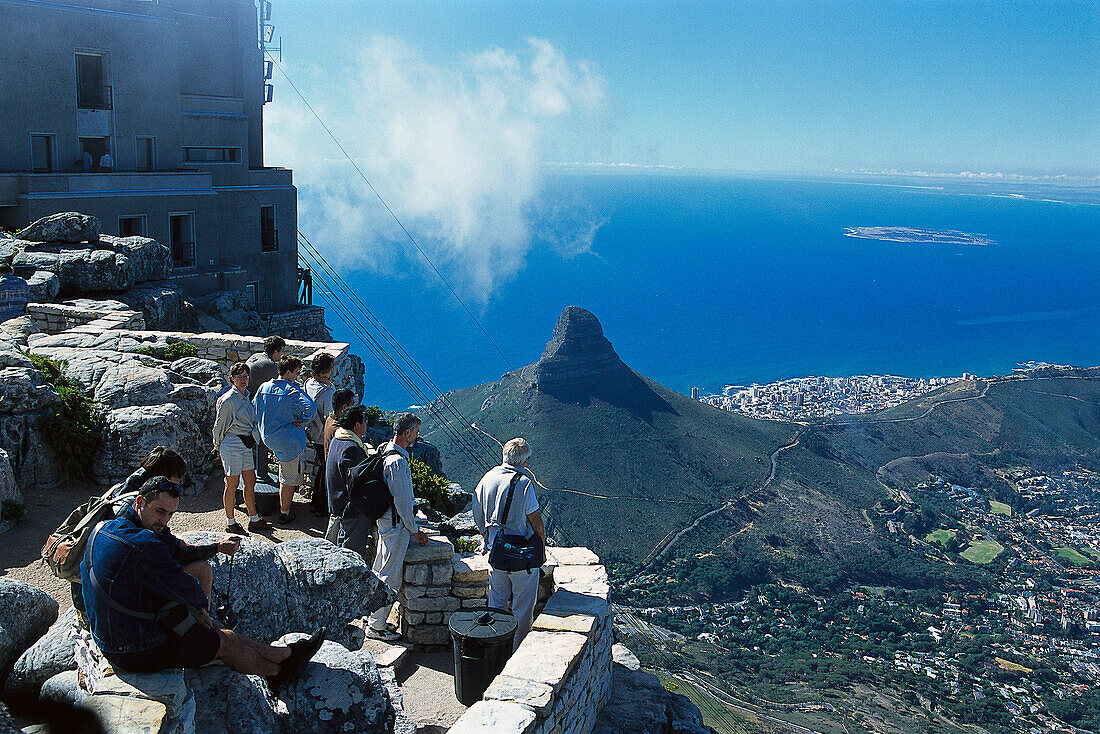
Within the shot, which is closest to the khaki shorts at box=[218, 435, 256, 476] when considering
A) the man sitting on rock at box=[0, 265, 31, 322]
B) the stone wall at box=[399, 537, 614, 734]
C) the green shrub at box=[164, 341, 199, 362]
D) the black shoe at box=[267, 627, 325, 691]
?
the stone wall at box=[399, 537, 614, 734]

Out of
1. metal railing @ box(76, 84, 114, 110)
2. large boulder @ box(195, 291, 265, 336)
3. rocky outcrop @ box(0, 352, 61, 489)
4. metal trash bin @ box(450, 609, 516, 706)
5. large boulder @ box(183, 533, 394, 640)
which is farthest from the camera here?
metal railing @ box(76, 84, 114, 110)

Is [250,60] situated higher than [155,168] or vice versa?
[250,60]

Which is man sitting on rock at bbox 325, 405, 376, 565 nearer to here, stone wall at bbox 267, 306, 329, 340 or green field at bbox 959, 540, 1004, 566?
stone wall at bbox 267, 306, 329, 340

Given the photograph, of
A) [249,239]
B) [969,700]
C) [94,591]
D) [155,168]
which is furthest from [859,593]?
[94,591]

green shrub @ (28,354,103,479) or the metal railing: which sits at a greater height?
the metal railing

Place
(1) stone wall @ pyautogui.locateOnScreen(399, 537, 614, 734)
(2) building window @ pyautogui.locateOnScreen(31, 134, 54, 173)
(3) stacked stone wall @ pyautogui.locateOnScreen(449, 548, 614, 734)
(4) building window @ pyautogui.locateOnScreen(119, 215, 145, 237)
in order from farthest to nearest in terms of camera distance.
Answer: (4) building window @ pyautogui.locateOnScreen(119, 215, 145, 237) → (2) building window @ pyautogui.locateOnScreen(31, 134, 54, 173) → (1) stone wall @ pyautogui.locateOnScreen(399, 537, 614, 734) → (3) stacked stone wall @ pyautogui.locateOnScreen(449, 548, 614, 734)

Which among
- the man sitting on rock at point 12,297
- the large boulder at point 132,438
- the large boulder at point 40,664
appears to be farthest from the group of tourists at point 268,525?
the man sitting on rock at point 12,297

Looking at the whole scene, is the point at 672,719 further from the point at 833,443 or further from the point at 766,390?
the point at 766,390
